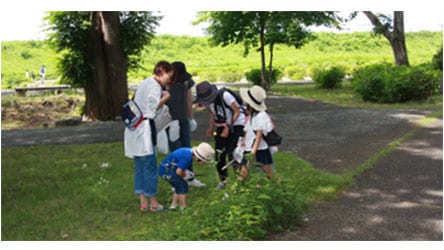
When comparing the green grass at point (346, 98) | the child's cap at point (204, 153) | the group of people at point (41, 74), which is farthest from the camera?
the group of people at point (41, 74)

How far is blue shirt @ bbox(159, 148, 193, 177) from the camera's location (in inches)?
225

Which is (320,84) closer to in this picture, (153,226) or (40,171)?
(40,171)

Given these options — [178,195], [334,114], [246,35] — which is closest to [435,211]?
[178,195]

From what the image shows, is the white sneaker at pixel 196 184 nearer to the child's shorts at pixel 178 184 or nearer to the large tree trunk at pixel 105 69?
the child's shorts at pixel 178 184

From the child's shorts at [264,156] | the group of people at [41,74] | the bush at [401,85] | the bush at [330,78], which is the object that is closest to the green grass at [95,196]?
the child's shorts at [264,156]

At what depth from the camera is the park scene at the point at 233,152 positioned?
210 inches

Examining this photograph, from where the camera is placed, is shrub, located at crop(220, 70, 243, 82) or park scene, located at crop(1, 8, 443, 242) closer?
park scene, located at crop(1, 8, 443, 242)

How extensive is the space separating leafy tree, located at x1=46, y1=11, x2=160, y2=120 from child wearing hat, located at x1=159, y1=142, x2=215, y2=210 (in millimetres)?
8429

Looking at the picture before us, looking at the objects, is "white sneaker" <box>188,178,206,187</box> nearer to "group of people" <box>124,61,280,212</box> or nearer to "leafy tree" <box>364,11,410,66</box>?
"group of people" <box>124,61,280,212</box>

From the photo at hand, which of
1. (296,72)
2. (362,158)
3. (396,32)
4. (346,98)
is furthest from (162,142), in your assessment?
(296,72)

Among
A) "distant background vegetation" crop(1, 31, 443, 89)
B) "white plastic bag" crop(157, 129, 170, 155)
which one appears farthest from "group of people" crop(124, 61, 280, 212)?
"distant background vegetation" crop(1, 31, 443, 89)

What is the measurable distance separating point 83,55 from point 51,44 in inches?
28.1

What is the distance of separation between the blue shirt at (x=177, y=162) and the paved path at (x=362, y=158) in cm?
108

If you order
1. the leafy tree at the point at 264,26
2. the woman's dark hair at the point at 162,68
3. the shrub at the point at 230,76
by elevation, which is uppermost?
the leafy tree at the point at 264,26
